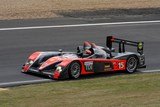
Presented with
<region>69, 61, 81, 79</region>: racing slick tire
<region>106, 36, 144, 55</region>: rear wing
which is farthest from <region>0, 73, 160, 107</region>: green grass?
<region>106, 36, 144, 55</region>: rear wing

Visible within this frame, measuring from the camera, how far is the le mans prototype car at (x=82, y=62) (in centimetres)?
1510

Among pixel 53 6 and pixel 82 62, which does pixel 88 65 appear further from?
pixel 53 6

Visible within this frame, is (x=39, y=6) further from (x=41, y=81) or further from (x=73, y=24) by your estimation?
(x=41, y=81)

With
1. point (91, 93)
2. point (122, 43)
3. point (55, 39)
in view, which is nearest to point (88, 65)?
point (122, 43)

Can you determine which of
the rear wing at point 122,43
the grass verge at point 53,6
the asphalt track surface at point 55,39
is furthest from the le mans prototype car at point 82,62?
the grass verge at point 53,6

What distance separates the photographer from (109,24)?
24766mm

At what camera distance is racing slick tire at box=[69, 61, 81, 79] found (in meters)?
15.1

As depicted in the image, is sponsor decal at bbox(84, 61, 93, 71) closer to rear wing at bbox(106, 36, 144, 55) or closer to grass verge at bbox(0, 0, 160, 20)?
rear wing at bbox(106, 36, 144, 55)

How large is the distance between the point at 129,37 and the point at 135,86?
8259 mm

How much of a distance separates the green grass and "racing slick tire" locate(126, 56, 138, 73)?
3.22ft

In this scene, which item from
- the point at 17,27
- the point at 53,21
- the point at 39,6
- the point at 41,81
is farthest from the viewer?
the point at 39,6

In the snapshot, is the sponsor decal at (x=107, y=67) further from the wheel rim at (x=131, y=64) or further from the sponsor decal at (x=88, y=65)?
the wheel rim at (x=131, y=64)

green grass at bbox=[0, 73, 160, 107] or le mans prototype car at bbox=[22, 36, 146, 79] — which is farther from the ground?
le mans prototype car at bbox=[22, 36, 146, 79]

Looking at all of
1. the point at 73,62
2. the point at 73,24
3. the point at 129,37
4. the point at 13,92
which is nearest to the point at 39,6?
the point at 73,24
